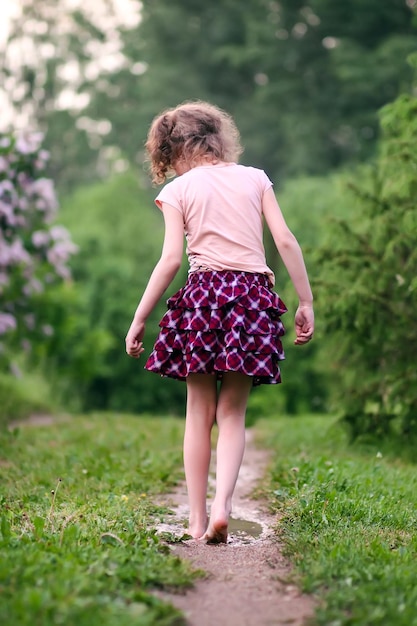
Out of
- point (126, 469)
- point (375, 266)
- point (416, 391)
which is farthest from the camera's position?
point (375, 266)

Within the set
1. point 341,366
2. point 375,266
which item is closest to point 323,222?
point 375,266

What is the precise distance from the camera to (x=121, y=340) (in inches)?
827

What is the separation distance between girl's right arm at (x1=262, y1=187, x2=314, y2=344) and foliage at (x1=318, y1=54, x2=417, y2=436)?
2.75 metres

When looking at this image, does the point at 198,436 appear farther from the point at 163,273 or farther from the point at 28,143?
the point at 28,143

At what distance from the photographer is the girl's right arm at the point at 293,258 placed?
3803 millimetres

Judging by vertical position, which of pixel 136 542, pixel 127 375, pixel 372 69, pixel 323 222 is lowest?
pixel 127 375

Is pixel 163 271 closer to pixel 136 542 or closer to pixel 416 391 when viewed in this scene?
pixel 136 542

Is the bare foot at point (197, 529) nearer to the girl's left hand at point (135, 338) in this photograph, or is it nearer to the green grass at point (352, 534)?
the green grass at point (352, 534)

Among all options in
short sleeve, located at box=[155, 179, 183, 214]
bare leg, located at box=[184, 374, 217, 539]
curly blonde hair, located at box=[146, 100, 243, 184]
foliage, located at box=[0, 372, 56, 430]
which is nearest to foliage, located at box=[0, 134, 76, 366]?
foliage, located at box=[0, 372, 56, 430]

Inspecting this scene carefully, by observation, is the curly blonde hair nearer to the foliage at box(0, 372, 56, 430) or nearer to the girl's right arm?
the girl's right arm

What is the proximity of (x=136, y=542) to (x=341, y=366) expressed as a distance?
490 centimetres

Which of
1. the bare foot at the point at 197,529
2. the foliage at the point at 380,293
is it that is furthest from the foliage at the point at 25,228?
the bare foot at the point at 197,529

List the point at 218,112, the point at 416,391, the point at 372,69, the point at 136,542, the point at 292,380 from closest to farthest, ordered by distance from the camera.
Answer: the point at 136,542
the point at 218,112
the point at 416,391
the point at 292,380
the point at 372,69

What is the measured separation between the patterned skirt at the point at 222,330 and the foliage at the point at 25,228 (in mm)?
4994
